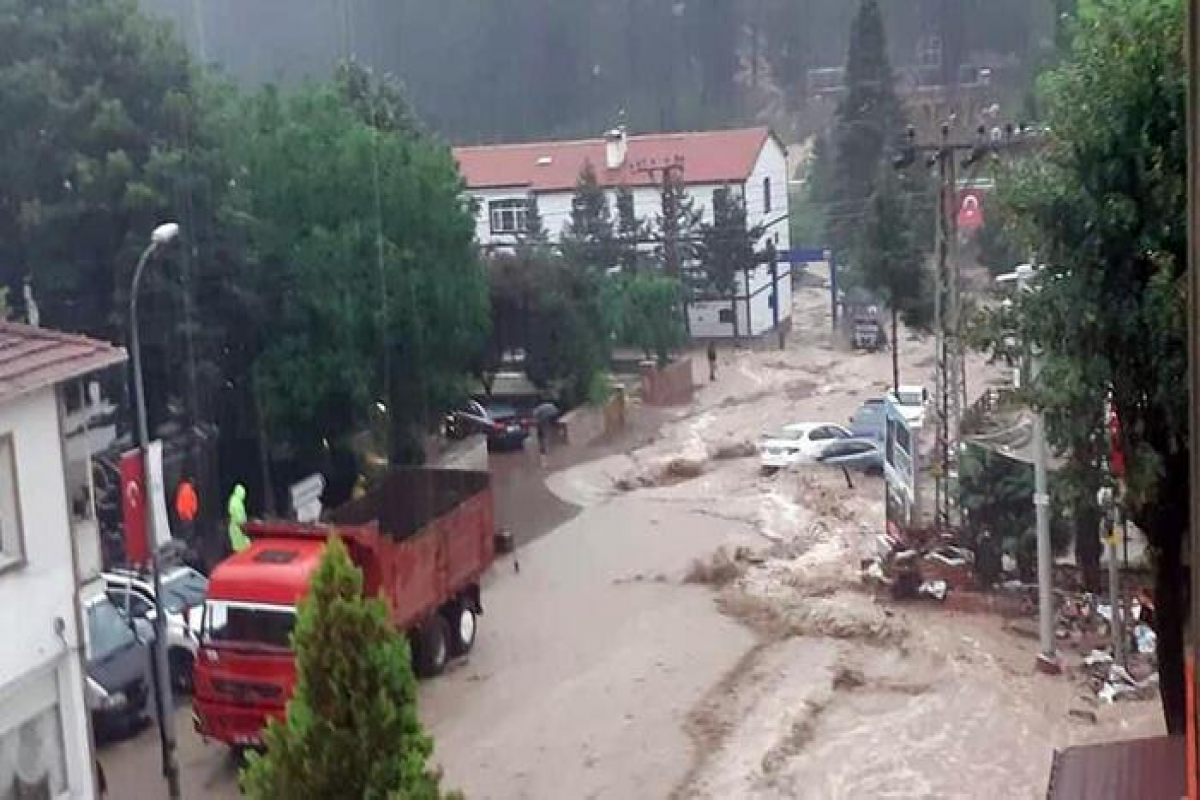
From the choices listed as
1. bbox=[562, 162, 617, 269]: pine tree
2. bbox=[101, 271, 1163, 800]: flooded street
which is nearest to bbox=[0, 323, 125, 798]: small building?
bbox=[101, 271, 1163, 800]: flooded street

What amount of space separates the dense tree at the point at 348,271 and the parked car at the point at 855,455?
136 centimetres

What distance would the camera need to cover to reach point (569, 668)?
14.4 feet

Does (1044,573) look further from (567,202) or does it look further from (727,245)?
(567,202)

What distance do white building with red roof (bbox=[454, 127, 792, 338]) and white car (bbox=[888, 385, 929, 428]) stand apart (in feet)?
3.24

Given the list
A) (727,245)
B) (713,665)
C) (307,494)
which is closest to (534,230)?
(727,245)

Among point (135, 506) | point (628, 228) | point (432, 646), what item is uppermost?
point (628, 228)

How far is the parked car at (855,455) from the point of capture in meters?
6.15

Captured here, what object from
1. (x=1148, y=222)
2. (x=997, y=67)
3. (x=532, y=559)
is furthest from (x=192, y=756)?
(x=997, y=67)

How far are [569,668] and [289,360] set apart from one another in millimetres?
1573

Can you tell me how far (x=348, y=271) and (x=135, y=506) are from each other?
80.8 inches

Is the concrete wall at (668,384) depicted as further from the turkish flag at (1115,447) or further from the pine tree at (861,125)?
the turkish flag at (1115,447)

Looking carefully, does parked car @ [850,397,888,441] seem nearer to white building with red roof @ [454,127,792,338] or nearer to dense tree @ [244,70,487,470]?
white building with red roof @ [454,127,792,338]

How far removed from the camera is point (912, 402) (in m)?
5.57

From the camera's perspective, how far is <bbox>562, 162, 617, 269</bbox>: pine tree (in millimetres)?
6855
